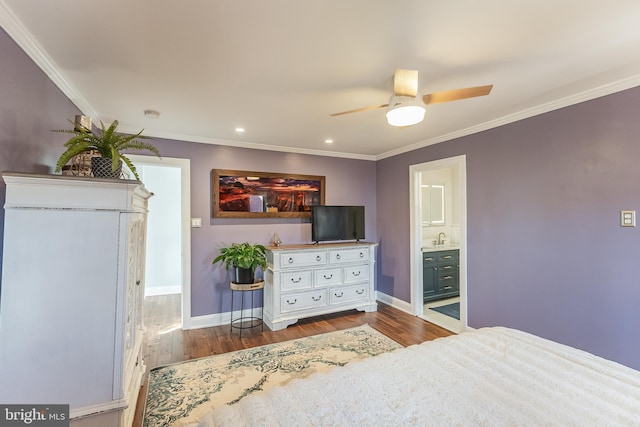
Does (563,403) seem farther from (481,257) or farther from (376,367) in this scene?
(481,257)

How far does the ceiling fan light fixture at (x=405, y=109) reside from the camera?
188 centimetres

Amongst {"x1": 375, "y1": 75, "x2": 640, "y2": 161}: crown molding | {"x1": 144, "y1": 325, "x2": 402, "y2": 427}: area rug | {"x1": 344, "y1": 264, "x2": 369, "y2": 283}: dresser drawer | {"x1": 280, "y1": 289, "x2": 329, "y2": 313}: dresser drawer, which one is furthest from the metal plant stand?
{"x1": 375, "y1": 75, "x2": 640, "y2": 161}: crown molding

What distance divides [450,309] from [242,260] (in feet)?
10.4

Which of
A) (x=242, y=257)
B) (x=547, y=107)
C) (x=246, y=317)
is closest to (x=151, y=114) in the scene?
(x=242, y=257)

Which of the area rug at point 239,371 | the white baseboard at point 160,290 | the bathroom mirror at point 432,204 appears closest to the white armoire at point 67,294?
the area rug at point 239,371

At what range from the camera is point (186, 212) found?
139 inches

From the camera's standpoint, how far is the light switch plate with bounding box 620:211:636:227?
6.92 ft

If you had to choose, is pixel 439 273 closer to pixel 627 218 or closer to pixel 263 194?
pixel 627 218

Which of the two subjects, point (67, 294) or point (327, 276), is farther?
point (327, 276)

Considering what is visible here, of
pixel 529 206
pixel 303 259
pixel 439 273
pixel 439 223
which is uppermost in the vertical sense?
pixel 529 206

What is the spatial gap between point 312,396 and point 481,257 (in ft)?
9.01

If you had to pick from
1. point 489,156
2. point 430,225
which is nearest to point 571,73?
point 489,156

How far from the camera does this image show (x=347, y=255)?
13.1 feet

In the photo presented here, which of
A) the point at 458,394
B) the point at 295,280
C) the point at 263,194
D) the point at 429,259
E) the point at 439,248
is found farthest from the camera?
the point at 439,248
